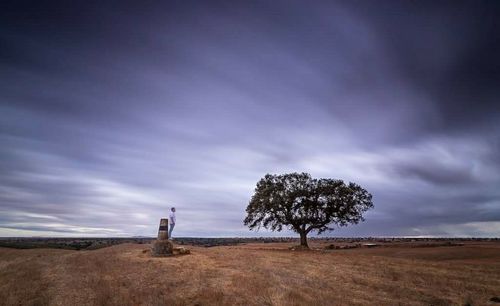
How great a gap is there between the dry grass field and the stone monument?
908mm

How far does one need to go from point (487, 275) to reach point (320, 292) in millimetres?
14274

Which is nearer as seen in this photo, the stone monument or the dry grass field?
the dry grass field

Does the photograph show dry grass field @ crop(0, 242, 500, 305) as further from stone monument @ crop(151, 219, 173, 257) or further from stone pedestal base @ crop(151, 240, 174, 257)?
stone monument @ crop(151, 219, 173, 257)

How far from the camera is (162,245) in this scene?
1179 inches

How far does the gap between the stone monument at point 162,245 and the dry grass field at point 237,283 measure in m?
0.91

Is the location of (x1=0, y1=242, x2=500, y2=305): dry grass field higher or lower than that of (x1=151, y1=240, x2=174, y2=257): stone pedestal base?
lower

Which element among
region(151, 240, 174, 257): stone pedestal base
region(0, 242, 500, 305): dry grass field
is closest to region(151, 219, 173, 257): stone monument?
region(151, 240, 174, 257): stone pedestal base

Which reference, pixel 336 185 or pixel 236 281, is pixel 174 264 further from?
pixel 336 185

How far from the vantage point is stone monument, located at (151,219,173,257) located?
29750 millimetres

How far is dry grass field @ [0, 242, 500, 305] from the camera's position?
16.6m

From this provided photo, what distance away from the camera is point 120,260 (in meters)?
28.0

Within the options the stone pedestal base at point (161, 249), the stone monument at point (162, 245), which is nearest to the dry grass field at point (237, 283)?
the stone pedestal base at point (161, 249)

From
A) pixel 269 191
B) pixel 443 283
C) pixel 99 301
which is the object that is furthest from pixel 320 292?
pixel 269 191

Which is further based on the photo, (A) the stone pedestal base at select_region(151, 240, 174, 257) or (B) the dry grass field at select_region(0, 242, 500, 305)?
(A) the stone pedestal base at select_region(151, 240, 174, 257)
